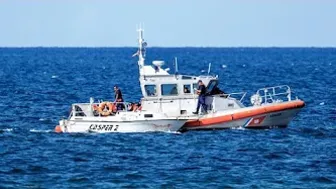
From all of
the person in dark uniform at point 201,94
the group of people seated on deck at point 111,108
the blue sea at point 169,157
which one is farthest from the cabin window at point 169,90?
the blue sea at point 169,157

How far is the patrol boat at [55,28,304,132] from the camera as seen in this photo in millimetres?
47844

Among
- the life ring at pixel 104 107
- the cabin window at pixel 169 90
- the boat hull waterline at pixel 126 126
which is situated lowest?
the boat hull waterline at pixel 126 126

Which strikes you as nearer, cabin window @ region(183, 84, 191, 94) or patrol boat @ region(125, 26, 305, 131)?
patrol boat @ region(125, 26, 305, 131)

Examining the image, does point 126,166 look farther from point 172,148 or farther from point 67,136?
point 67,136

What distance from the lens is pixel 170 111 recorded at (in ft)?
159

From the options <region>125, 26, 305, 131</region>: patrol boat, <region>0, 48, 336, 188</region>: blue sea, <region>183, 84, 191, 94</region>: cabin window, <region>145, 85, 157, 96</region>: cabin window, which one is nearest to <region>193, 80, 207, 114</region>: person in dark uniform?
<region>125, 26, 305, 131</region>: patrol boat

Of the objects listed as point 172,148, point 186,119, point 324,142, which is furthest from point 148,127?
point 324,142

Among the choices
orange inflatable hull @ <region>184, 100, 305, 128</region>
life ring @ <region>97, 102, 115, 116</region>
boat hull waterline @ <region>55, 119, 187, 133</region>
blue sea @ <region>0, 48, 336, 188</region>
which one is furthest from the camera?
life ring @ <region>97, 102, 115, 116</region>

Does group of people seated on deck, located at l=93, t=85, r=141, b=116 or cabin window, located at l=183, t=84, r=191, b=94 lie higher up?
cabin window, located at l=183, t=84, r=191, b=94

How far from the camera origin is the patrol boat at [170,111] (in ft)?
157

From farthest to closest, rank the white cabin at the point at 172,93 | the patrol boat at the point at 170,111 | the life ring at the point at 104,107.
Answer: the white cabin at the point at 172,93 < the life ring at the point at 104,107 < the patrol boat at the point at 170,111

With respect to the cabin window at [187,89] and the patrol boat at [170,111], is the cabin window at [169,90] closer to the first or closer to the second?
the patrol boat at [170,111]

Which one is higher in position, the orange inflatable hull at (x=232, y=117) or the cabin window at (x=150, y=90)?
the cabin window at (x=150, y=90)

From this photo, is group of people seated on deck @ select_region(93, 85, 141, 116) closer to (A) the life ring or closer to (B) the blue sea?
(A) the life ring
